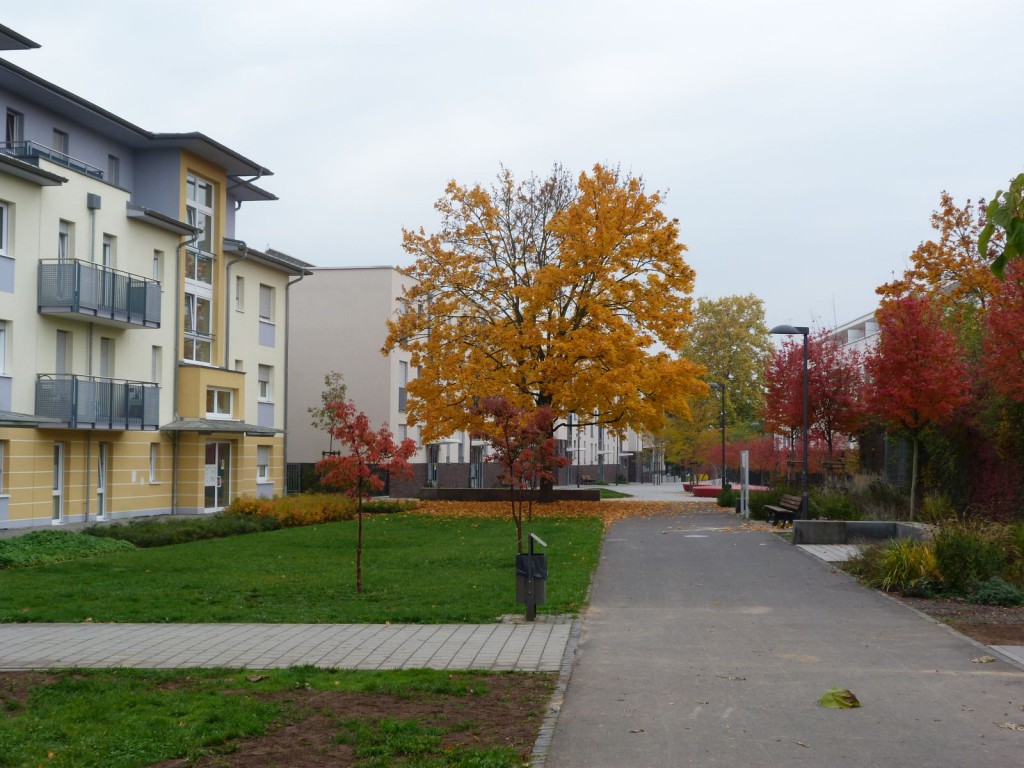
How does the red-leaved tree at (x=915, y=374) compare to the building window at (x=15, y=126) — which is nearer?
the red-leaved tree at (x=915, y=374)

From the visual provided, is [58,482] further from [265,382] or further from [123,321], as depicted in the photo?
[265,382]

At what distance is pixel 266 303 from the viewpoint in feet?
134

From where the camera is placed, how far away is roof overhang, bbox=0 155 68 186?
25.5m

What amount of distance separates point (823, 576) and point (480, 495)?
22.9m

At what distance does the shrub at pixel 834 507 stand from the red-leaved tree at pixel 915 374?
137cm

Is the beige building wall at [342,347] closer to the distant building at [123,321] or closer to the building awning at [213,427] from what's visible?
the distant building at [123,321]

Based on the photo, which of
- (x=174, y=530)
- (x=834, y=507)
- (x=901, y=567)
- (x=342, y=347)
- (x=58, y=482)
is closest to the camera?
(x=901, y=567)

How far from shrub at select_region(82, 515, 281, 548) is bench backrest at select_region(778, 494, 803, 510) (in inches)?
536

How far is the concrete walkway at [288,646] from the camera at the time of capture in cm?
975

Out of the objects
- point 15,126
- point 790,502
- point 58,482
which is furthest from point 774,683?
point 15,126

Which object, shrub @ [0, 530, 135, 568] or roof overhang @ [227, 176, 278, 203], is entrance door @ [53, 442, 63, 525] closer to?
shrub @ [0, 530, 135, 568]

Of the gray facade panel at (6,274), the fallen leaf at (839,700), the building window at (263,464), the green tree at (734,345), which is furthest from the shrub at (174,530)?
the green tree at (734,345)

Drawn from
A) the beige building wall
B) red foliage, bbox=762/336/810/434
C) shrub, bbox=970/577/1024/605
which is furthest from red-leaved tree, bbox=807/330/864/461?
the beige building wall

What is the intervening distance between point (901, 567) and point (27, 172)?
73.1 ft
